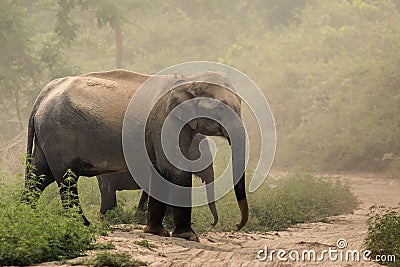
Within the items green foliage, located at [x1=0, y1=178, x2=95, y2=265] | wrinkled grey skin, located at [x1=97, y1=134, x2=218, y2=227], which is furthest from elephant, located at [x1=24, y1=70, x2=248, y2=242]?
green foliage, located at [x1=0, y1=178, x2=95, y2=265]

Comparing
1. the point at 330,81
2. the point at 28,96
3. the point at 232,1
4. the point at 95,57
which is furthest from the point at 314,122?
the point at 232,1

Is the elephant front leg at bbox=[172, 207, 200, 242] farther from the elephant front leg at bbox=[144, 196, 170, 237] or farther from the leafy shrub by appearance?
the leafy shrub

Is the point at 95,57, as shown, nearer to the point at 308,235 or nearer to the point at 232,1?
the point at 232,1

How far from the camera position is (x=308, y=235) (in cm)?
988

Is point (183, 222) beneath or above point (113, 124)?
beneath

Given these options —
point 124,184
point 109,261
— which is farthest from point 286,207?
point 109,261

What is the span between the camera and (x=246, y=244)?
9016 millimetres

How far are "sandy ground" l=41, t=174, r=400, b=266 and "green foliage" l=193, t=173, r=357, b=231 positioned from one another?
0.99ft

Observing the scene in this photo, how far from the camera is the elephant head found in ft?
27.6

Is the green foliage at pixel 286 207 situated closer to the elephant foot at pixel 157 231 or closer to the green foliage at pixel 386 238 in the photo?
the elephant foot at pixel 157 231

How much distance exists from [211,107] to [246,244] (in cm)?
177

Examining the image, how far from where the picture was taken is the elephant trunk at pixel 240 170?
26.8 feet

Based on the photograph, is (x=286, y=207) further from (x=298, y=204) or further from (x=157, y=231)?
(x=157, y=231)

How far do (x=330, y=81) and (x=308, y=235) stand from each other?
48.4 ft
